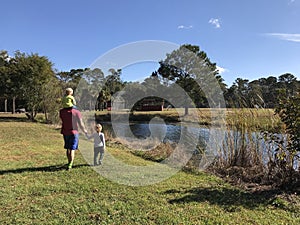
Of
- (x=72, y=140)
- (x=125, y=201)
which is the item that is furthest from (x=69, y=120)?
(x=125, y=201)

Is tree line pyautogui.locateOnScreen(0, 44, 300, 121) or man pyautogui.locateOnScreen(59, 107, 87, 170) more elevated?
tree line pyautogui.locateOnScreen(0, 44, 300, 121)

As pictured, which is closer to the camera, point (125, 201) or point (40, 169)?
point (125, 201)

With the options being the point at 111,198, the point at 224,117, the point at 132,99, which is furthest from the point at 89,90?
the point at 111,198

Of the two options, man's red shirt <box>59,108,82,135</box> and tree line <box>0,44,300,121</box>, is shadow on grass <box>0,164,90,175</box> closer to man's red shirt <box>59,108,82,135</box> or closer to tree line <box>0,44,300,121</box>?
man's red shirt <box>59,108,82,135</box>

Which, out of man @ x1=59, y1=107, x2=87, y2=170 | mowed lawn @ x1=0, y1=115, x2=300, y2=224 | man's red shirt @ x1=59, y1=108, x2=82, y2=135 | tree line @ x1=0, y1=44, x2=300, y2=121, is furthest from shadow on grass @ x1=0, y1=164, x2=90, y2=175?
tree line @ x1=0, y1=44, x2=300, y2=121

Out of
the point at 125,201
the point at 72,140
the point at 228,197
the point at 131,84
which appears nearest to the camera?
the point at 125,201

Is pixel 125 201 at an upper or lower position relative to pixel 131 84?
lower

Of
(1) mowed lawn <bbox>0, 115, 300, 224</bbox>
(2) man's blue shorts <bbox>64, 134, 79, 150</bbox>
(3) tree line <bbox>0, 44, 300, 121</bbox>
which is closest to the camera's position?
(1) mowed lawn <bbox>0, 115, 300, 224</bbox>

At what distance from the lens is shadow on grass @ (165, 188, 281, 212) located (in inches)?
140

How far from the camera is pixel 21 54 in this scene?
71.0 feet

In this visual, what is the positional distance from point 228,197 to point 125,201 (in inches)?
64.6

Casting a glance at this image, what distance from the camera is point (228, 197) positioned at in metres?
3.86

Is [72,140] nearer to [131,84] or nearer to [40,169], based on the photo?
[40,169]

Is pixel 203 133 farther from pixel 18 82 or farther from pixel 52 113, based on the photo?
pixel 18 82
